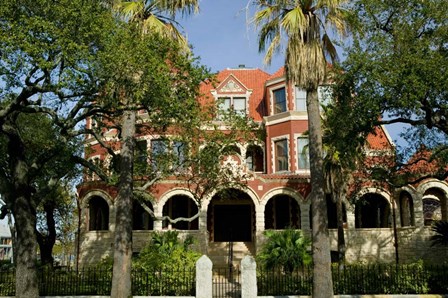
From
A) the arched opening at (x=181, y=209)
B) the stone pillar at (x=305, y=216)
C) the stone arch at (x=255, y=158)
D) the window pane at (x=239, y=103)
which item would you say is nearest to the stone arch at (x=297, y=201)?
the stone pillar at (x=305, y=216)

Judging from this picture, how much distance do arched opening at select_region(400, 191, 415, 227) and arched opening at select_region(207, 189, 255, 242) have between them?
9.46 meters

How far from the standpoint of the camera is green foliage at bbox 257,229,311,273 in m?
19.2

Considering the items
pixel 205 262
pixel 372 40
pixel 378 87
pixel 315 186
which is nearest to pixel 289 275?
pixel 205 262

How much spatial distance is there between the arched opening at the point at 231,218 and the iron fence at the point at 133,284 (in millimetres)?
14534

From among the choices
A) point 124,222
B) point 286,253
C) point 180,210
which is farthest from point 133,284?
point 180,210

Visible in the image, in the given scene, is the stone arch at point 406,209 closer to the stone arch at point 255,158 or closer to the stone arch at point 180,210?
the stone arch at point 255,158

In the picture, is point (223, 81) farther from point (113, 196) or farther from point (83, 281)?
point (83, 281)

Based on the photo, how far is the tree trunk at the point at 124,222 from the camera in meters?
15.1

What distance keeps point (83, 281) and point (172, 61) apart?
8450 millimetres

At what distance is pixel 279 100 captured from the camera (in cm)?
3152

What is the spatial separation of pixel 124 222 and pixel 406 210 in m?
20.3

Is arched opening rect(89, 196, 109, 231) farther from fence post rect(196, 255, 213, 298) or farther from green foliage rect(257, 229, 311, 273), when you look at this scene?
fence post rect(196, 255, 213, 298)

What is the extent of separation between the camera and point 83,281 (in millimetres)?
16516

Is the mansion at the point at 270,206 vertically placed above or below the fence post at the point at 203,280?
above
